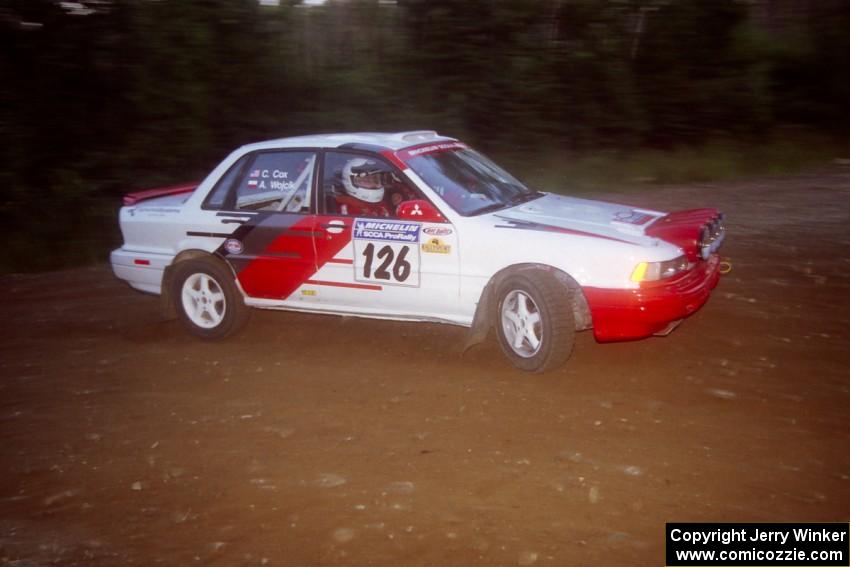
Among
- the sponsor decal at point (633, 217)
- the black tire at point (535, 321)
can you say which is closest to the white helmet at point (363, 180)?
the black tire at point (535, 321)

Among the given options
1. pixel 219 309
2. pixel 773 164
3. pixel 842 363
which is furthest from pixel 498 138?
pixel 842 363

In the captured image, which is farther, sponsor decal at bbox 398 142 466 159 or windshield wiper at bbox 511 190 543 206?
windshield wiper at bbox 511 190 543 206

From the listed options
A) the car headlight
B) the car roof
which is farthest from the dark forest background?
the car headlight

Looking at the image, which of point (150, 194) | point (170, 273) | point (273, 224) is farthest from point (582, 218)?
point (150, 194)

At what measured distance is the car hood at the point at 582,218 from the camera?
623cm

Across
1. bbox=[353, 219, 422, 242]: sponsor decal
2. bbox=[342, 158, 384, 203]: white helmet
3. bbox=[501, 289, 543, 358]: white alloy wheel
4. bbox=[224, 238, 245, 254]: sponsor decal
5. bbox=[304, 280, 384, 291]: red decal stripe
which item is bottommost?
bbox=[501, 289, 543, 358]: white alloy wheel

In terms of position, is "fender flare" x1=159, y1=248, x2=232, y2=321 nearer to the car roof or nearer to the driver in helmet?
the car roof

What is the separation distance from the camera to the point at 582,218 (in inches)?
259

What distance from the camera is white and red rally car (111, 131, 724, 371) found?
6.10m

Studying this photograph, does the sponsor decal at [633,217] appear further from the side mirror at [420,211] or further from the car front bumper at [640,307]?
the side mirror at [420,211]

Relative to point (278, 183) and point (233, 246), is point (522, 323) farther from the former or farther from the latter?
point (233, 246)

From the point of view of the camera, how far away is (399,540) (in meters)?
4.35

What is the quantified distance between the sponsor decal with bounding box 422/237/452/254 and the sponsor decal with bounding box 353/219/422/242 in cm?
9

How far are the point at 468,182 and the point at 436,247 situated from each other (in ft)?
2.43
